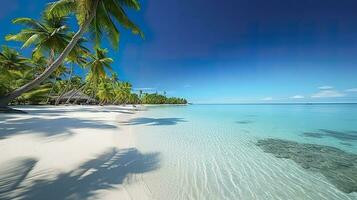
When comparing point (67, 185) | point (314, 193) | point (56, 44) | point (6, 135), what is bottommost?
point (314, 193)

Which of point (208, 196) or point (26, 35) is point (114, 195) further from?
point (26, 35)

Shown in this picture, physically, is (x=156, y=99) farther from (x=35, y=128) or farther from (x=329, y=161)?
(x=329, y=161)

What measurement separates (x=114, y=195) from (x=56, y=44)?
1306 centimetres

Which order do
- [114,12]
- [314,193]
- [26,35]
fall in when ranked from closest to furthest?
[314,193]
[114,12]
[26,35]

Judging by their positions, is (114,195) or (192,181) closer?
(114,195)

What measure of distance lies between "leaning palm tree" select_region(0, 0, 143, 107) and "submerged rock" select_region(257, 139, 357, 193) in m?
8.87

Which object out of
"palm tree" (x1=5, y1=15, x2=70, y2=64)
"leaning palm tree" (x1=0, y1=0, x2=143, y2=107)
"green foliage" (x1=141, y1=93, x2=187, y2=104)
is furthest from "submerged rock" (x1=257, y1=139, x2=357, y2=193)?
"green foliage" (x1=141, y1=93, x2=187, y2=104)

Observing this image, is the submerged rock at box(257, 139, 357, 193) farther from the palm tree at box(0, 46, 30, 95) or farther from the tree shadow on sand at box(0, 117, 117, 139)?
the palm tree at box(0, 46, 30, 95)

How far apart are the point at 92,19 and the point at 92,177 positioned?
8.50m


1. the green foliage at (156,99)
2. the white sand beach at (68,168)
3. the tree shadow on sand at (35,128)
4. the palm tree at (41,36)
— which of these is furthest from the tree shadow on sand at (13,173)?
the green foliage at (156,99)

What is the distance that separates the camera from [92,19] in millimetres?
9391

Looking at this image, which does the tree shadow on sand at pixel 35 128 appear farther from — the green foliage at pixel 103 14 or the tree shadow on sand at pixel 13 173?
the green foliage at pixel 103 14

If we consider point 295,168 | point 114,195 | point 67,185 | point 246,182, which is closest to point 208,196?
point 246,182

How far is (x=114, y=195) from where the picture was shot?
9.80ft
